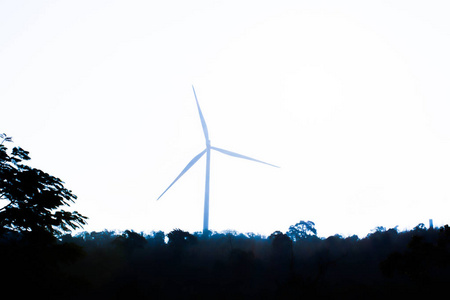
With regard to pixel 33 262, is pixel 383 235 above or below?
above

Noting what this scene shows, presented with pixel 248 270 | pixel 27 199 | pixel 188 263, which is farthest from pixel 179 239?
pixel 27 199

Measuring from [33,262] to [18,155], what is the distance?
3.32m

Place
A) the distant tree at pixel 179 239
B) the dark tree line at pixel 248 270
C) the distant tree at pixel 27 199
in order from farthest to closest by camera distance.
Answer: the distant tree at pixel 179 239, the dark tree line at pixel 248 270, the distant tree at pixel 27 199

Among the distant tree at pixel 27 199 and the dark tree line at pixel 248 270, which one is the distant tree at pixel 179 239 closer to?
the dark tree line at pixel 248 270

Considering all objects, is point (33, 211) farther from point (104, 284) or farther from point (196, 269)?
point (196, 269)

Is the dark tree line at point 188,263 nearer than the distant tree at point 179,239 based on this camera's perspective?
Yes

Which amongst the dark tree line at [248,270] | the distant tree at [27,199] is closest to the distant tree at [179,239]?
the dark tree line at [248,270]

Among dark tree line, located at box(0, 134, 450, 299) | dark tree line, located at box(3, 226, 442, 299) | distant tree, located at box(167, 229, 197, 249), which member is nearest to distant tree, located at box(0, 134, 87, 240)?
dark tree line, located at box(0, 134, 450, 299)

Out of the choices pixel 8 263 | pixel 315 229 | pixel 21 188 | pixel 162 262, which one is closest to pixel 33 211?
pixel 21 188

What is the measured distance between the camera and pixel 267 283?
36.1 m

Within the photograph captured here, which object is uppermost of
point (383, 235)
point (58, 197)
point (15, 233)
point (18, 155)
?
point (383, 235)

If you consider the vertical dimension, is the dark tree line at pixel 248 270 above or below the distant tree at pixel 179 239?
below

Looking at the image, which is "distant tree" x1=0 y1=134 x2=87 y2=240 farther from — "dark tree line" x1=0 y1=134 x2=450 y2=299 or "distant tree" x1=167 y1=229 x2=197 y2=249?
"distant tree" x1=167 y1=229 x2=197 y2=249

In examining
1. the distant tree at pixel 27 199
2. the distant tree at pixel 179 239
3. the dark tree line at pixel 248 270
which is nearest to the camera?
the distant tree at pixel 27 199
